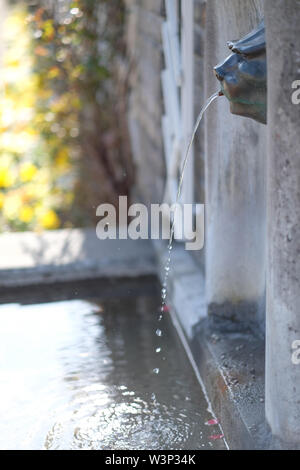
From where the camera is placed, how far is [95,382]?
3139 mm

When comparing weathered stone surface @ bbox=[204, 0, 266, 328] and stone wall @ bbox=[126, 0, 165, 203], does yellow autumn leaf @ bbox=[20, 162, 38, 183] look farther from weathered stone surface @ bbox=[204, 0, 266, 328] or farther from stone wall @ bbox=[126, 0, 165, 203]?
weathered stone surface @ bbox=[204, 0, 266, 328]

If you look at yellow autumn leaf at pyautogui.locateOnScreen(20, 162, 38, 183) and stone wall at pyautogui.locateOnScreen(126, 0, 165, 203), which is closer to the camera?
stone wall at pyautogui.locateOnScreen(126, 0, 165, 203)

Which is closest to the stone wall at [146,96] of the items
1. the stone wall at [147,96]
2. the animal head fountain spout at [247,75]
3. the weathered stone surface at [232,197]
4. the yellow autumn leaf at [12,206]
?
Answer: the stone wall at [147,96]

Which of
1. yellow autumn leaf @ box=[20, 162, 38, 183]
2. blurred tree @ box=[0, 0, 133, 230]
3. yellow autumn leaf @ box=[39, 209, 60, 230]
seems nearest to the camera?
blurred tree @ box=[0, 0, 133, 230]

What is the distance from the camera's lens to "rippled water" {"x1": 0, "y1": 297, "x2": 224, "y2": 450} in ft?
8.79

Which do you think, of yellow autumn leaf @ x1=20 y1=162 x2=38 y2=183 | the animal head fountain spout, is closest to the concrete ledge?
yellow autumn leaf @ x1=20 y1=162 x2=38 y2=183

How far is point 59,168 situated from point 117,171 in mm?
534

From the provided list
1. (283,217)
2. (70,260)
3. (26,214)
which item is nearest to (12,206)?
(26,214)

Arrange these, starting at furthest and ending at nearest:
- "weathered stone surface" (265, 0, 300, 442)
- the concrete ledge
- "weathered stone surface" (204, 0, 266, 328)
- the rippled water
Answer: the concrete ledge < "weathered stone surface" (204, 0, 266, 328) < the rippled water < "weathered stone surface" (265, 0, 300, 442)

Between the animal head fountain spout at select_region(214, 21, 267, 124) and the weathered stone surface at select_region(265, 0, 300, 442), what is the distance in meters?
0.19

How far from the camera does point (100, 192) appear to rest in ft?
20.4

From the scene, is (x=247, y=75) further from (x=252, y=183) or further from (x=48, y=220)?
(x=48, y=220)

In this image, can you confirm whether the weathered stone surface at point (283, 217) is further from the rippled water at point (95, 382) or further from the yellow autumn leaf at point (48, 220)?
the yellow autumn leaf at point (48, 220)

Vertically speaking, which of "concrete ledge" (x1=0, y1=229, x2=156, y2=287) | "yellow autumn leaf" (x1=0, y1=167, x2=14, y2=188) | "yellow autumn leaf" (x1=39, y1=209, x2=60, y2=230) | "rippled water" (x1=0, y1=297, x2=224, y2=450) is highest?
"yellow autumn leaf" (x1=0, y1=167, x2=14, y2=188)
